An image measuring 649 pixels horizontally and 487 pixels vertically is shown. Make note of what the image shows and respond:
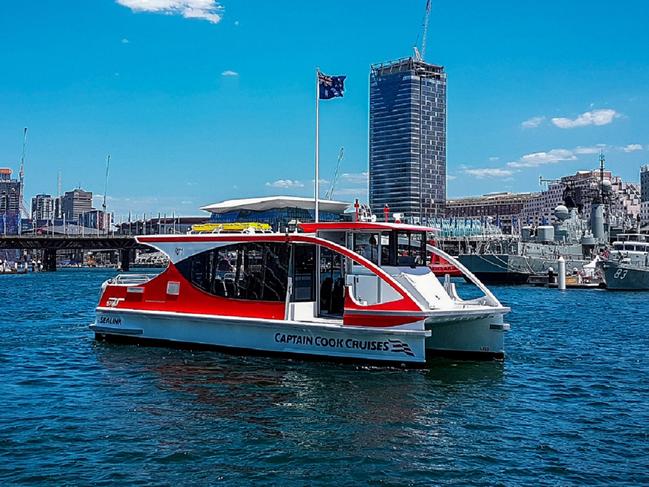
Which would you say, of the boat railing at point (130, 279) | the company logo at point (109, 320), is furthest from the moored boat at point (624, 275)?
the company logo at point (109, 320)

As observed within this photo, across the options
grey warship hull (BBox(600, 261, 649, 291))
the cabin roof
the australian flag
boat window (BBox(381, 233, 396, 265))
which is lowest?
grey warship hull (BBox(600, 261, 649, 291))

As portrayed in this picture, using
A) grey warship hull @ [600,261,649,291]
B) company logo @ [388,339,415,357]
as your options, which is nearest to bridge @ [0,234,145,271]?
grey warship hull @ [600,261,649,291]

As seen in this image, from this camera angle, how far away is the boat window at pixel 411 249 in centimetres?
1914

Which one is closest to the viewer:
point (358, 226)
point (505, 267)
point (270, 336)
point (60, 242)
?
point (358, 226)

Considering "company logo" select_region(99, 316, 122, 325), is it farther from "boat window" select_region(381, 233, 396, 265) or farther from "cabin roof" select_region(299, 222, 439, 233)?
"boat window" select_region(381, 233, 396, 265)

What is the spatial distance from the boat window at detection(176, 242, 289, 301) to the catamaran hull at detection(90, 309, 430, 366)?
87cm

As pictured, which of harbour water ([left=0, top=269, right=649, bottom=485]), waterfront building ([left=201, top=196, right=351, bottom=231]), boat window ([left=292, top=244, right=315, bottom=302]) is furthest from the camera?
waterfront building ([left=201, top=196, right=351, bottom=231])

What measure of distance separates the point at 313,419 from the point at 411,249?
25.2ft

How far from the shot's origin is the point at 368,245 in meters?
18.9

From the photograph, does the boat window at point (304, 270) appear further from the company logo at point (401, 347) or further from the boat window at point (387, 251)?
the company logo at point (401, 347)

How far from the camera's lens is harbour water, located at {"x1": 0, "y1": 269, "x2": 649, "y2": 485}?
10.2m

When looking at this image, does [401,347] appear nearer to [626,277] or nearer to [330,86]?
[330,86]

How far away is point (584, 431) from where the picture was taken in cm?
1248

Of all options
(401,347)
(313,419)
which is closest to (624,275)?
(401,347)
